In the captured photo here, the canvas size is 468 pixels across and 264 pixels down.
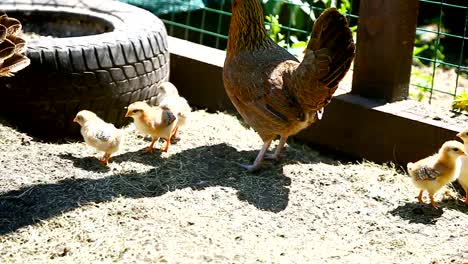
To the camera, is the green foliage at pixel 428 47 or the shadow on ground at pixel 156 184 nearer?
the shadow on ground at pixel 156 184

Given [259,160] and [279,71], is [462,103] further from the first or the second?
[259,160]

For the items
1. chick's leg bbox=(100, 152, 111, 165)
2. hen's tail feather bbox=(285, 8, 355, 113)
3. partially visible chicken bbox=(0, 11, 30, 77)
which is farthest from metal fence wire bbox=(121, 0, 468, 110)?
partially visible chicken bbox=(0, 11, 30, 77)

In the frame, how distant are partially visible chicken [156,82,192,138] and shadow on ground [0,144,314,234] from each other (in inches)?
11.1

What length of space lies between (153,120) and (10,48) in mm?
1340

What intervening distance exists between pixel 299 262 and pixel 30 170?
80.5 inches

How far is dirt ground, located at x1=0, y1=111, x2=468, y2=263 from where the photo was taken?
4719 mm

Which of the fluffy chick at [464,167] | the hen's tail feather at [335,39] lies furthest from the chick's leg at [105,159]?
the fluffy chick at [464,167]

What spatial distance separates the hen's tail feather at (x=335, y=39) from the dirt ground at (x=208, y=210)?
0.83 m

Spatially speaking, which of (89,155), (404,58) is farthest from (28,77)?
(404,58)

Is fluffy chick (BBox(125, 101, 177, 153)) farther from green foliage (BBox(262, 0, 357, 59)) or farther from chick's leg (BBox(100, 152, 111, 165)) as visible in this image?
green foliage (BBox(262, 0, 357, 59))

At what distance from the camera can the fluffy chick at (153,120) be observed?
6055 millimetres

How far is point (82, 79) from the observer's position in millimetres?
6184

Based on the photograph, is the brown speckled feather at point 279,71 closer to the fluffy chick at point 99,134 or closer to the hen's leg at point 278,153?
the hen's leg at point 278,153

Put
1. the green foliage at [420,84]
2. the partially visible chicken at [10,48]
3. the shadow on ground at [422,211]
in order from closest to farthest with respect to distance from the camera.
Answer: the partially visible chicken at [10,48]
the shadow on ground at [422,211]
the green foliage at [420,84]
